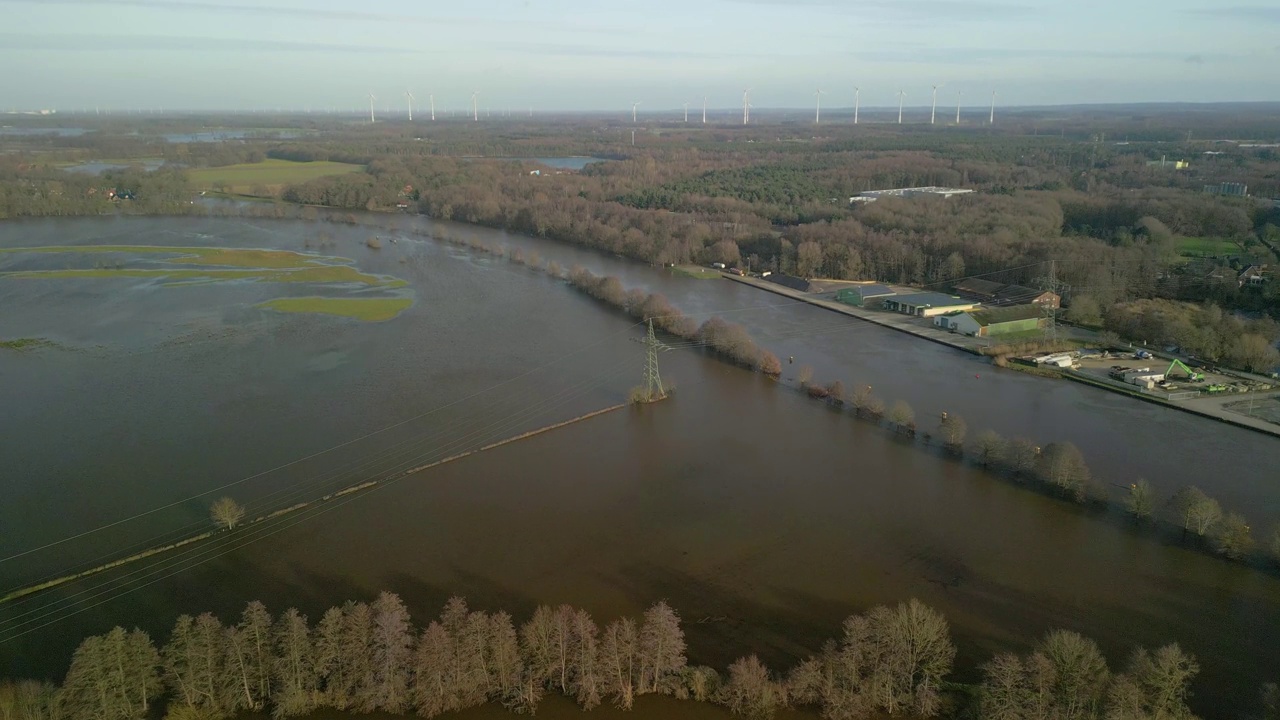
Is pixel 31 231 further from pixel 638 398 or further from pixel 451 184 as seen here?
pixel 638 398

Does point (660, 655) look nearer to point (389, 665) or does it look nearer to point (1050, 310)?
point (389, 665)

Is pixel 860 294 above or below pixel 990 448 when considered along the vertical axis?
above

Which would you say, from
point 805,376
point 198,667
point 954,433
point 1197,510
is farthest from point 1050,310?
point 198,667

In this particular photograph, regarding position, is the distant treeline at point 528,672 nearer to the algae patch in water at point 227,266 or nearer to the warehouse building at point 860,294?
the warehouse building at point 860,294

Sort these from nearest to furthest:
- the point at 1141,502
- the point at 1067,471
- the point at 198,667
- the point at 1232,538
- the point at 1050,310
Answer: the point at 198,667 → the point at 1232,538 → the point at 1141,502 → the point at 1067,471 → the point at 1050,310

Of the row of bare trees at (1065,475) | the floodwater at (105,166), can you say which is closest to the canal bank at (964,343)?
the row of bare trees at (1065,475)

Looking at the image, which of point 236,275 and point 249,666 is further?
point 236,275
